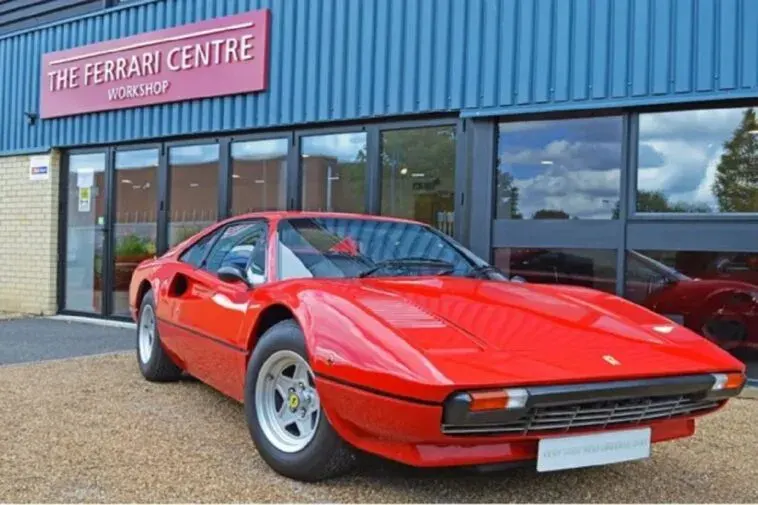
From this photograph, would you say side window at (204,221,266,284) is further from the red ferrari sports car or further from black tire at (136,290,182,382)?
black tire at (136,290,182,382)

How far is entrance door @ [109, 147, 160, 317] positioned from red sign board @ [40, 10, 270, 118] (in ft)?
2.50

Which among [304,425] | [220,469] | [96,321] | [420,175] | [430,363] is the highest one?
[420,175]

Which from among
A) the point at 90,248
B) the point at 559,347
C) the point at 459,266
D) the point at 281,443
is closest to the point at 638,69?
the point at 459,266

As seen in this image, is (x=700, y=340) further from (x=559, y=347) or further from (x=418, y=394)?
(x=418, y=394)

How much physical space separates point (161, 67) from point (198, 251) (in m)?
5.11

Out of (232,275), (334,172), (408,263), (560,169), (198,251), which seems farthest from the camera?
(334,172)

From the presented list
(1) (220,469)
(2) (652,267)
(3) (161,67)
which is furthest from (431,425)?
(3) (161,67)

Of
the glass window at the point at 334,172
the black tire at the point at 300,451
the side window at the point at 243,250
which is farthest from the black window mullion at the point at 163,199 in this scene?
the black tire at the point at 300,451

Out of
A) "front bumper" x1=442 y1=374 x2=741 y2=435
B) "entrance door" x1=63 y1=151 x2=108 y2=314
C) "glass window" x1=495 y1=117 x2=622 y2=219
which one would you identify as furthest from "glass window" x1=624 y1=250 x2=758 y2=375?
"entrance door" x1=63 y1=151 x2=108 y2=314

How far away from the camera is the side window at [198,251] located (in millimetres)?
4914

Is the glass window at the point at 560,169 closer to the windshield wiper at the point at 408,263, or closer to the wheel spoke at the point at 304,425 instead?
the windshield wiper at the point at 408,263

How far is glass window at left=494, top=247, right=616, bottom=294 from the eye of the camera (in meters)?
6.47

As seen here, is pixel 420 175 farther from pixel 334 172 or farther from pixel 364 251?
pixel 364 251

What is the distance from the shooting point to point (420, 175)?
297 inches
